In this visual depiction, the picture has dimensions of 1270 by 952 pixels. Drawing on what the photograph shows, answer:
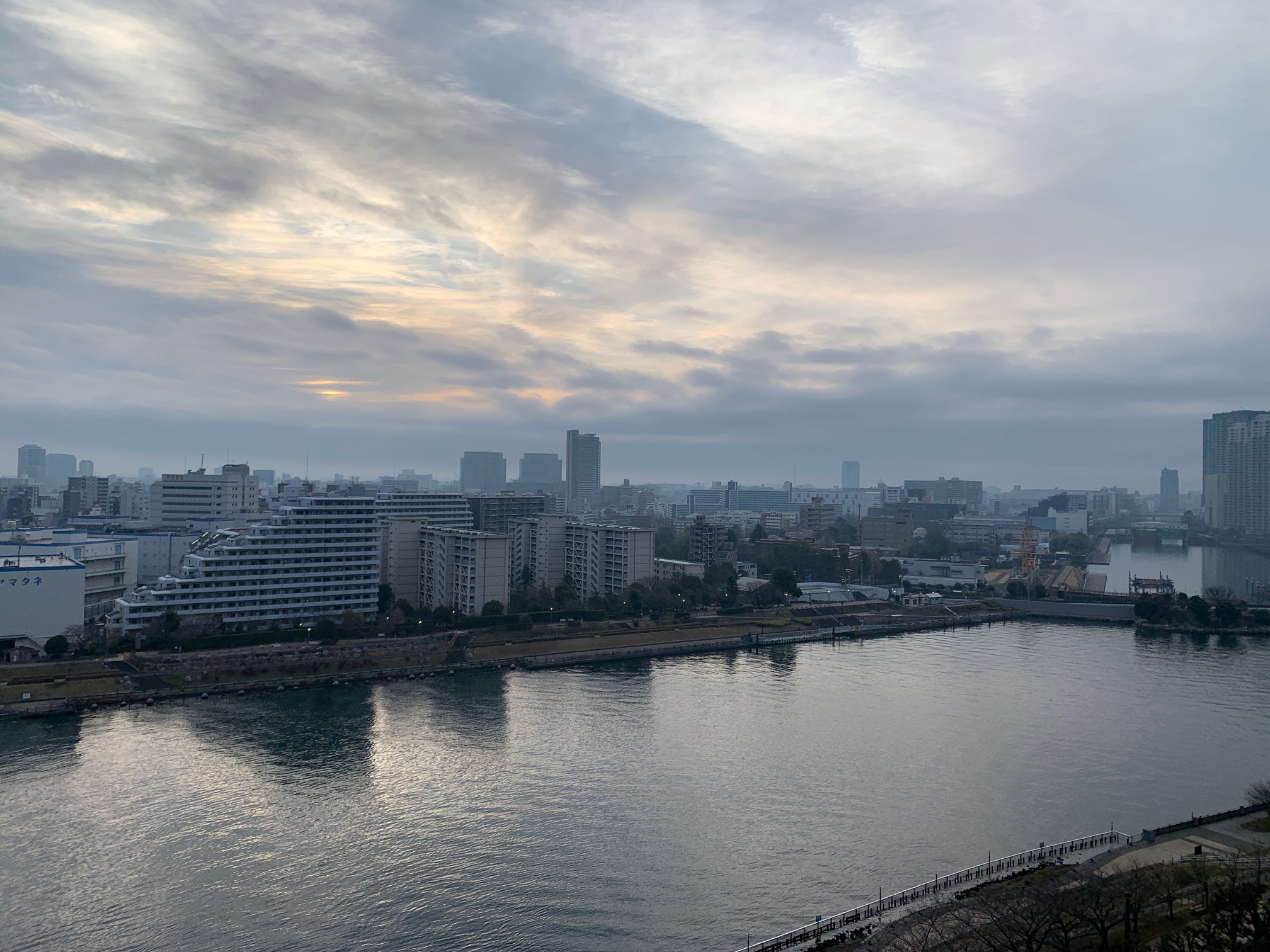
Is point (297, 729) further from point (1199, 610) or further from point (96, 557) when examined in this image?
point (1199, 610)

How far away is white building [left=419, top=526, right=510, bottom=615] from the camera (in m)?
21.3

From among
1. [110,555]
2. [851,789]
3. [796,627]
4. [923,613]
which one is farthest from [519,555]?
[851,789]

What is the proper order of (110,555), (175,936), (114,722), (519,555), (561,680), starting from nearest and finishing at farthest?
(175,936), (114,722), (561,680), (110,555), (519,555)

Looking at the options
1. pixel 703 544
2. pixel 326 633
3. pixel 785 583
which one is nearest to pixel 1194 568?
pixel 703 544

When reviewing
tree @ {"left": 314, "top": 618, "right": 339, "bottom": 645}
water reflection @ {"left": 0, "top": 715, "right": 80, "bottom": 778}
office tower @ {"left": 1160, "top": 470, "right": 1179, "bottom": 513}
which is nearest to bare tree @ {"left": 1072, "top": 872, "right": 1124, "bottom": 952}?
water reflection @ {"left": 0, "top": 715, "right": 80, "bottom": 778}

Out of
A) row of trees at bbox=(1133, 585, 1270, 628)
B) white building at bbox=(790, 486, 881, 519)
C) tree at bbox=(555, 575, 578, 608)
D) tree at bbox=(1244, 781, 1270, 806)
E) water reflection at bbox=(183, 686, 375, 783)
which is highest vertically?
white building at bbox=(790, 486, 881, 519)

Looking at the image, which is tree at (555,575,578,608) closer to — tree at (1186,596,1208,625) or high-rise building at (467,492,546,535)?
high-rise building at (467,492,546,535)

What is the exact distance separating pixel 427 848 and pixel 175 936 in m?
2.35

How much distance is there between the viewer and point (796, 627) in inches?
953

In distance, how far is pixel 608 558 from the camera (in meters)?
26.2

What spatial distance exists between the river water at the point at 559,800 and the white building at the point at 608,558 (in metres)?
8.81

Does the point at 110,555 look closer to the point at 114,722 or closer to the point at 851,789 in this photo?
the point at 114,722

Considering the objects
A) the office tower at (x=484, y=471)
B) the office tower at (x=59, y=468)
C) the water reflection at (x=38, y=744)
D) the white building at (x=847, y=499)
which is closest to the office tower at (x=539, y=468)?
the office tower at (x=484, y=471)

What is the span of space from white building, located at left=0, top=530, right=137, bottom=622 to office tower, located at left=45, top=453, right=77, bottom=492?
76.0 m
